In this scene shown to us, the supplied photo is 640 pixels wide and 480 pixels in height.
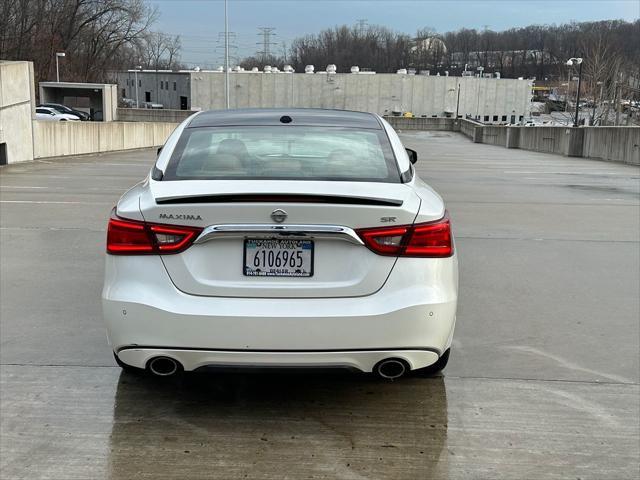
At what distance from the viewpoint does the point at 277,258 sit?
335cm

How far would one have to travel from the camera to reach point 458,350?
191 inches

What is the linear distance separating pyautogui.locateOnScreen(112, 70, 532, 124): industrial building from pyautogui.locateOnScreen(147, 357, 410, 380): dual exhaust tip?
83373mm

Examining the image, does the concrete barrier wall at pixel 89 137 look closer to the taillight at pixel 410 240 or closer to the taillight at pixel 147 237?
the taillight at pixel 147 237

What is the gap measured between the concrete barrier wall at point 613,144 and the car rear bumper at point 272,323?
25.0 meters

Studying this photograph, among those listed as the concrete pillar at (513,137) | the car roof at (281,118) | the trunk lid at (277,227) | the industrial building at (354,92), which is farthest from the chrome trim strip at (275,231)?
the industrial building at (354,92)

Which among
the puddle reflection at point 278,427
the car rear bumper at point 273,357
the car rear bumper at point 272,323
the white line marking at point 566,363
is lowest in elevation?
the puddle reflection at point 278,427

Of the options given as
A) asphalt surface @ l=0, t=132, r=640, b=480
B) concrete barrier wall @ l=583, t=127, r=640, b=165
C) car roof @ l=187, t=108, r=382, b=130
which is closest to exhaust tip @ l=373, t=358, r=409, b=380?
asphalt surface @ l=0, t=132, r=640, b=480

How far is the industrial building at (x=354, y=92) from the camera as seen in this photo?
292 feet

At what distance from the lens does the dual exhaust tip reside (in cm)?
345

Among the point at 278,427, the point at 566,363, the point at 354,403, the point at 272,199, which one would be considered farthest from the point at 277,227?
the point at 566,363

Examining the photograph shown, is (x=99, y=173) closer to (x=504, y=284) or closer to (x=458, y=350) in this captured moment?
(x=504, y=284)

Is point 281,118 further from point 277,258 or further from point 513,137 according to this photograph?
point 513,137

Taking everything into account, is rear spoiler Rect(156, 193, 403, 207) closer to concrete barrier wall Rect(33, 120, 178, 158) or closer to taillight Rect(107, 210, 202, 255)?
taillight Rect(107, 210, 202, 255)

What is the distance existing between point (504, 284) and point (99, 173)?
14.9 metres
